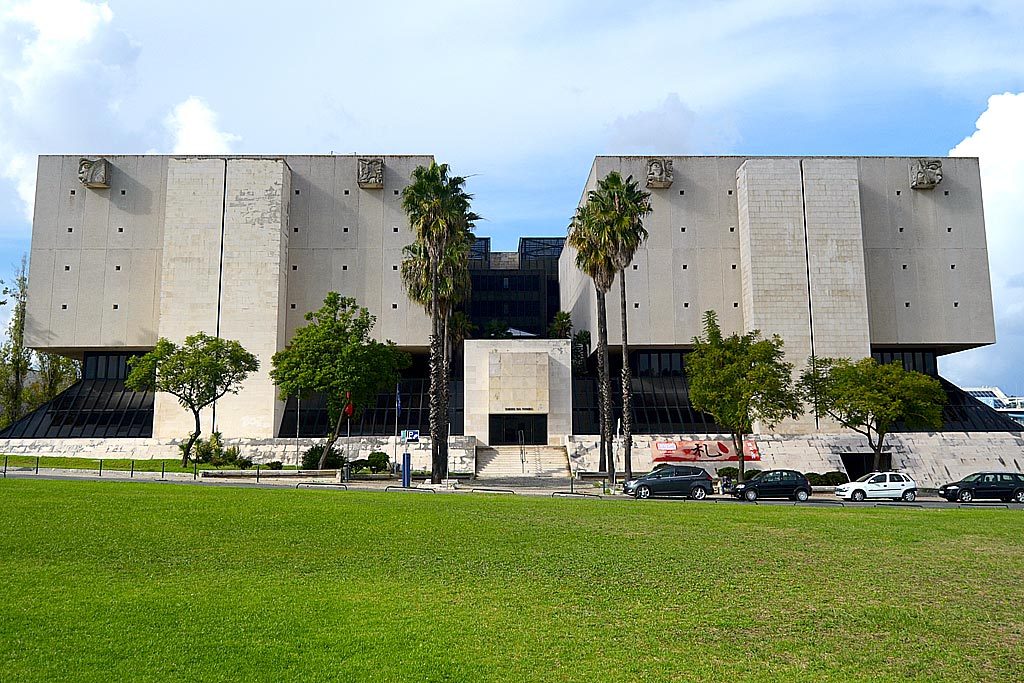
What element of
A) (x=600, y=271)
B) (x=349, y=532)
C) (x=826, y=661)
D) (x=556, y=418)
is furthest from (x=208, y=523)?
(x=556, y=418)

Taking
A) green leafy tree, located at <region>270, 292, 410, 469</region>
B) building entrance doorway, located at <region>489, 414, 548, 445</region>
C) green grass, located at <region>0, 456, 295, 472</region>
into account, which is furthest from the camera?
building entrance doorway, located at <region>489, 414, 548, 445</region>

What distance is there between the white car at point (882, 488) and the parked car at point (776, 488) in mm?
3052

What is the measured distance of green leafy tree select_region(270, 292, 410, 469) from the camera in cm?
4553

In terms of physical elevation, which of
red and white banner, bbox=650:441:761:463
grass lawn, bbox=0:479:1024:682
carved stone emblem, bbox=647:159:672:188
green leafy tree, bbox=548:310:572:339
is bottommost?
grass lawn, bbox=0:479:1024:682

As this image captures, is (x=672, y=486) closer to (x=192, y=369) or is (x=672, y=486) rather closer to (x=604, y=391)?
(x=604, y=391)

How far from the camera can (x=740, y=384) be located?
4469 centimetres

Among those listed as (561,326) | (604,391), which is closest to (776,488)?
(604,391)

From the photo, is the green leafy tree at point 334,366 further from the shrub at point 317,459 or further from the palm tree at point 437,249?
the palm tree at point 437,249

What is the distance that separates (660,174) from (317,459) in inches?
1327

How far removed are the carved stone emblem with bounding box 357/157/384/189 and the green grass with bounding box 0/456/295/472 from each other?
83.1ft

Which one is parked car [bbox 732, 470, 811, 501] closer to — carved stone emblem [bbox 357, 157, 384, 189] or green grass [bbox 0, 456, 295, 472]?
green grass [bbox 0, 456, 295, 472]

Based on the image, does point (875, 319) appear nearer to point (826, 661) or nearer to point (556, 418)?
point (556, 418)

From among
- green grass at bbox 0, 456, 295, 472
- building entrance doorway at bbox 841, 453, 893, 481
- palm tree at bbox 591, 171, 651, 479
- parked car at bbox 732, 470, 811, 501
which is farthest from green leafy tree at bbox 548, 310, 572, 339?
parked car at bbox 732, 470, 811, 501

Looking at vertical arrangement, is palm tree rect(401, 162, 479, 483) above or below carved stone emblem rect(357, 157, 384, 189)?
below
